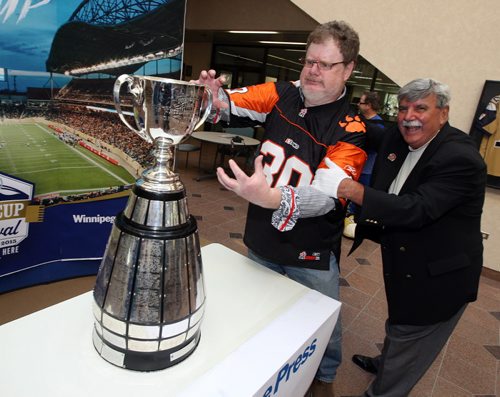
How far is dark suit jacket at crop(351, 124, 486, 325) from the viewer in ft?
4.10

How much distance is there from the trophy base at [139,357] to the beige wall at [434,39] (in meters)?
3.87

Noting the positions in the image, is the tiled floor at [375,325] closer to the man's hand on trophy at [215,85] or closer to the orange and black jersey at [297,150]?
the orange and black jersey at [297,150]

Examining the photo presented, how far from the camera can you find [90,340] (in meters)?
0.86

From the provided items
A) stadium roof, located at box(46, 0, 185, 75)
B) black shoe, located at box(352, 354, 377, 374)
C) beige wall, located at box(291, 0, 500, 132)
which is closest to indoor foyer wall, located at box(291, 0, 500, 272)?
beige wall, located at box(291, 0, 500, 132)

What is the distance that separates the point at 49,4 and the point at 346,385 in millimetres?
2833

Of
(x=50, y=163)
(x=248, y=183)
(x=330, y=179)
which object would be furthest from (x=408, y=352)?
(x=50, y=163)

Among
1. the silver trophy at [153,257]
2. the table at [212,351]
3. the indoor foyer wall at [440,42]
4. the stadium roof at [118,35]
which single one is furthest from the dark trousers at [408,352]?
the indoor foyer wall at [440,42]

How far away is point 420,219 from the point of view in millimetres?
1254

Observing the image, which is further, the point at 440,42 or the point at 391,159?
the point at 440,42

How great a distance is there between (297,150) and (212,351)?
2.74 feet

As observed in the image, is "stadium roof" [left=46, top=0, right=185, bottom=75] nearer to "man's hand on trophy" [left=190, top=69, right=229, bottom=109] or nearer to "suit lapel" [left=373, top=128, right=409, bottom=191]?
"man's hand on trophy" [left=190, top=69, right=229, bottom=109]

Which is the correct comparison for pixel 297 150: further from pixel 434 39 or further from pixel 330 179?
pixel 434 39

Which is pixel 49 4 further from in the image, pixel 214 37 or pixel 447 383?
pixel 214 37

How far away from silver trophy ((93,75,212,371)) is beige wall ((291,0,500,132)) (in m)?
3.65
